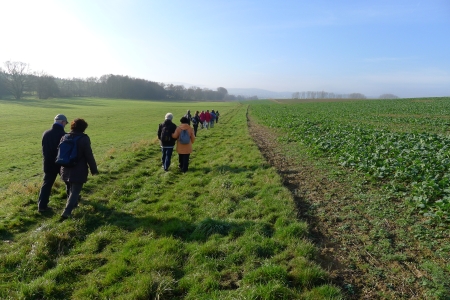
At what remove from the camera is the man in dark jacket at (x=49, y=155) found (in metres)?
6.36

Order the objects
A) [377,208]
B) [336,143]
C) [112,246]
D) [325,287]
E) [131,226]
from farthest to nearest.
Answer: [336,143]
[377,208]
[131,226]
[112,246]
[325,287]

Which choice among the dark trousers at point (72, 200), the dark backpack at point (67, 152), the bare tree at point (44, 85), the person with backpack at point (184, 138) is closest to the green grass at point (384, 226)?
the person with backpack at point (184, 138)

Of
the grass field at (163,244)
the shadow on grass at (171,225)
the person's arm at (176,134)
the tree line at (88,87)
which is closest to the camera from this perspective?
the grass field at (163,244)

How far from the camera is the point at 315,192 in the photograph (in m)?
7.62

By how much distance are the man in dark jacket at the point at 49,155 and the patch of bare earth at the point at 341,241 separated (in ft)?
19.8

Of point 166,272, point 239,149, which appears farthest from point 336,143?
point 166,272

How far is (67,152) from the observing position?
584 centimetres

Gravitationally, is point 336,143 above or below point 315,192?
above

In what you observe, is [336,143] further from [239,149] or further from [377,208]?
[377,208]

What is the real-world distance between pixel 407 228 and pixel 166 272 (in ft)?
15.8

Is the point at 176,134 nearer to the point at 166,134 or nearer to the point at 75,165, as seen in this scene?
the point at 166,134

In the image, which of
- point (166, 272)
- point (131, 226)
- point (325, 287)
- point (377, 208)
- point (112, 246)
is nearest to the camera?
point (325, 287)

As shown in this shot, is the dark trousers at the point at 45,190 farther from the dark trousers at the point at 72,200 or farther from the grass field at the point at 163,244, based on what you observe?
the dark trousers at the point at 72,200

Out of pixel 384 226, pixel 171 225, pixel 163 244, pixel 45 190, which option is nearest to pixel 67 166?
pixel 45 190
